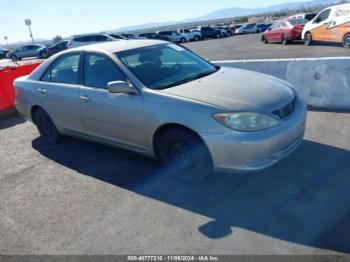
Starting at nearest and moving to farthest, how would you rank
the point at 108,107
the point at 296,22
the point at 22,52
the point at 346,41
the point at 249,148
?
the point at 249,148, the point at 108,107, the point at 346,41, the point at 296,22, the point at 22,52

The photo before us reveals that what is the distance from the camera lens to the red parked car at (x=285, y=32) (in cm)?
1994

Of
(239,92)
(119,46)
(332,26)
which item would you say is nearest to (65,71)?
(119,46)

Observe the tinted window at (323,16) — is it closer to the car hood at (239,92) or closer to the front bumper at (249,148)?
the car hood at (239,92)

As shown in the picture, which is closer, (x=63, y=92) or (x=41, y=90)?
(x=63, y=92)

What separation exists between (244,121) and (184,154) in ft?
2.81

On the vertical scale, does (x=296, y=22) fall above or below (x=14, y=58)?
above

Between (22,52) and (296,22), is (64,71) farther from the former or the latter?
(22,52)

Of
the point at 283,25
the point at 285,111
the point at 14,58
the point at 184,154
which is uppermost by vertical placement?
the point at 283,25

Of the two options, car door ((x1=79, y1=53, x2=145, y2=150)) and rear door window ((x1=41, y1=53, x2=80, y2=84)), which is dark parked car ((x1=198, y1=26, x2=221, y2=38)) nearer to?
rear door window ((x1=41, y1=53, x2=80, y2=84))

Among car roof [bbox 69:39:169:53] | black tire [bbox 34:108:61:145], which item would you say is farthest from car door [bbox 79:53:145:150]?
black tire [bbox 34:108:61:145]

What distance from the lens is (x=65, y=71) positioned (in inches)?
206

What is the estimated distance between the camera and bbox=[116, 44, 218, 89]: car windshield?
168 inches

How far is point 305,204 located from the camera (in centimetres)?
345

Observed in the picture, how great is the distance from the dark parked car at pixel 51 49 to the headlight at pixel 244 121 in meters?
32.4
